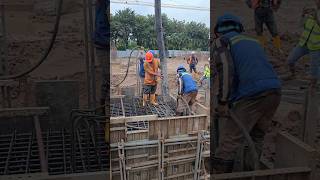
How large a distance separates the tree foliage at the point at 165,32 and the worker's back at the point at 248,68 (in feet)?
63.6

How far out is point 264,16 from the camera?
2.68m

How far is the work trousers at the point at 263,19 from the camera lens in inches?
105

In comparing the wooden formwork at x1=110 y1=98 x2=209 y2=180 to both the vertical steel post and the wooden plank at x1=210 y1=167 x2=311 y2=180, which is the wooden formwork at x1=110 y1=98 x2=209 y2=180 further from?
the wooden plank at x1=210 y1=167 x2=311 y2=180

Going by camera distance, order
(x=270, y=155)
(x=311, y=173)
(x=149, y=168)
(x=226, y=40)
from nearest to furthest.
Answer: (x=311, y=173) → (x=226, y=40) → (x=270, y=155) → (x=149, y=168)

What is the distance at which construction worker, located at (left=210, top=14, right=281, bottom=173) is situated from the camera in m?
2.62

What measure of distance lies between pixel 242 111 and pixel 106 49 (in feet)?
4.25

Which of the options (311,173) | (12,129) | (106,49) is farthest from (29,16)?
(311,173)

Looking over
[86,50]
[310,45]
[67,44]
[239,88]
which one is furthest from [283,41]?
[67,44]

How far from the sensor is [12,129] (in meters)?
3.07

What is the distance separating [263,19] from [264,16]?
0.09 ft

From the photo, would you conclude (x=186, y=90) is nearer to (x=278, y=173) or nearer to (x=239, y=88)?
(x=239, y=88)

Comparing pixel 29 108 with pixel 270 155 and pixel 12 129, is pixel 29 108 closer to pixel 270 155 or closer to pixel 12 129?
pixel 12 129

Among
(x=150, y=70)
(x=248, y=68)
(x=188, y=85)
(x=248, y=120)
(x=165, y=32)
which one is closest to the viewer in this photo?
(x=248, y=68)

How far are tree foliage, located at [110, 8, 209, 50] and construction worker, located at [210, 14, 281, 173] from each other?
1937cm
